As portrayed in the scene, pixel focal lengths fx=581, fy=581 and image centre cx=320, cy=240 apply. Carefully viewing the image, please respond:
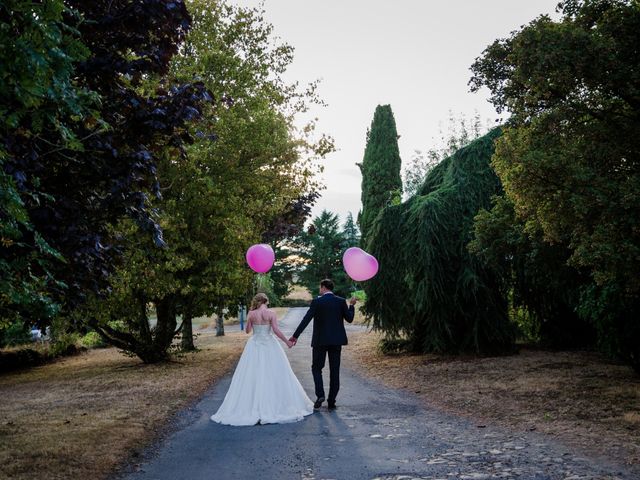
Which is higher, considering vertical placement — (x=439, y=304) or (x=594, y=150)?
(x=594, y=150)

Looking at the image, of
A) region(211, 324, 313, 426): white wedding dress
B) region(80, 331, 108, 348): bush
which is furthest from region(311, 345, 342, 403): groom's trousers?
region(80, 331, 108, 348): bush

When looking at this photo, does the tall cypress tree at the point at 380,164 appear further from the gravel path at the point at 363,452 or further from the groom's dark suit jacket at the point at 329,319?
the gravel path at the point at 363,452

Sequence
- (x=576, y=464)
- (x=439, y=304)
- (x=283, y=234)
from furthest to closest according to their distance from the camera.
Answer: (x=283, y=234), (x=439, y=304), (x=576, y=464)

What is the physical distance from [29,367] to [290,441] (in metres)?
17.3

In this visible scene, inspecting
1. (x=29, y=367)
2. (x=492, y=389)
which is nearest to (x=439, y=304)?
(x=492, y=389)

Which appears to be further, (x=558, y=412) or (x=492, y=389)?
(x=492, y=389)

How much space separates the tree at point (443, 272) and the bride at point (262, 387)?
6.27m

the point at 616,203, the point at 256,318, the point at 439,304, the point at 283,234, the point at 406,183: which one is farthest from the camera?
the point at 406,183

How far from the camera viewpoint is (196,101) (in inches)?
269

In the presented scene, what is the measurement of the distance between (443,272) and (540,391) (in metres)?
5.28

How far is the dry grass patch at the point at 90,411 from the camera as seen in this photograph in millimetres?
6234

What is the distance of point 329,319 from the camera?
371 inches

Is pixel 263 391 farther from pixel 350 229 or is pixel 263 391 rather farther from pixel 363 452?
pixel 350 229

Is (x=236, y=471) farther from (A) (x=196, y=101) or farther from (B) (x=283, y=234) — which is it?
(B) (x=283, y=234)
